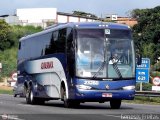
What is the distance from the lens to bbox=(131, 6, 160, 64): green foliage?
89.2 meters

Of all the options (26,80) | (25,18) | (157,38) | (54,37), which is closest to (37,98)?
(26,80)

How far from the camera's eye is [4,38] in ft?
362

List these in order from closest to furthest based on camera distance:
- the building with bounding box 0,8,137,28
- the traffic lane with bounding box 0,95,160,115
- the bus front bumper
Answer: the traffic lane with bounding box 0,95,160,115 < the bus front bumper < the building with bounding box 0,8,137,28

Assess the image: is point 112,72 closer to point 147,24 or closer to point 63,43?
point 63,43

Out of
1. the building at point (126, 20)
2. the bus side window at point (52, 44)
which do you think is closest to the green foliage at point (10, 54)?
the building at point (126, 20)

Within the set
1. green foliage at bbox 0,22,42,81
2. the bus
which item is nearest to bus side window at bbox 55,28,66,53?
the bus

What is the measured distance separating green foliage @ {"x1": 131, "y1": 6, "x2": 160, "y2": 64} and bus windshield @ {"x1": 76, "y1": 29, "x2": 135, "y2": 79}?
61.3 meters

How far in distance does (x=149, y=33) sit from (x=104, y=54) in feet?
228

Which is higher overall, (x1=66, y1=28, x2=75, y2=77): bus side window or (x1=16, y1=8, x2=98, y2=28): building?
(x1=16, y1=8, x2=98, y2=28): building

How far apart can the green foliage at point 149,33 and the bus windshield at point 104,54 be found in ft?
201

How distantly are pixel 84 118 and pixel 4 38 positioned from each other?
93.6 m

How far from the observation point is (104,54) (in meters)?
23.7

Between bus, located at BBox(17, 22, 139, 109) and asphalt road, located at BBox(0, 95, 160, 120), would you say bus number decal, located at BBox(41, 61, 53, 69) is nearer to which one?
bus, located at BBox(17, 22, 139, 109)

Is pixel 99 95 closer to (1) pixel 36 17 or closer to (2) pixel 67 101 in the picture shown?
(2) pixel 67 101
